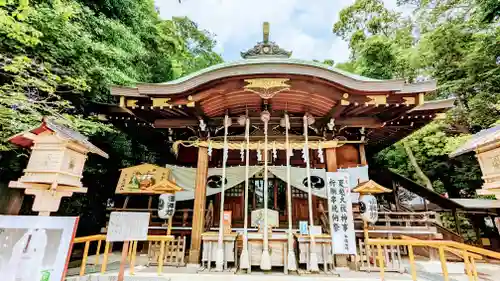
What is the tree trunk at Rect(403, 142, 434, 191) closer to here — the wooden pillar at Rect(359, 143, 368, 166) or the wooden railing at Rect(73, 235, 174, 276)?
the wooden pillar at Rect(359, 143, 368, 166)

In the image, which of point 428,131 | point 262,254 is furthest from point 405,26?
point 262,254

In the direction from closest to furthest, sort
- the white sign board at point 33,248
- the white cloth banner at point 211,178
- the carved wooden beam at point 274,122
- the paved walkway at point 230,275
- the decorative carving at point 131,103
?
the white sign board at point 33,248
the paved walkway at point 230,275
the decorative carving at point 131,103
the carved wooden beam at point 274,122
the white cloth banner at point 211,178

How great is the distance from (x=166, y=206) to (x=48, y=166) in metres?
3.63

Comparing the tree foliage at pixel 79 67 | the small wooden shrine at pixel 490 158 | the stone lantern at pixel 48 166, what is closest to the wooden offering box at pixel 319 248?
the small wooden shrine at pixel 490 158

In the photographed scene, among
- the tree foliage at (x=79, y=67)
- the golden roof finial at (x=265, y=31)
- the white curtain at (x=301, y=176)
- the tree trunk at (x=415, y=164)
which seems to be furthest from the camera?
the tree trunk at (x=415, y=164)

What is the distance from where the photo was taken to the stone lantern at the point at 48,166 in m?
2.99

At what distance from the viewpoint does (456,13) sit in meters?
11.3

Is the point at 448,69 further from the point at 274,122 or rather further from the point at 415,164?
the point at 274,122

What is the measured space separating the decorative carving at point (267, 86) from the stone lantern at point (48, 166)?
343 centimetres

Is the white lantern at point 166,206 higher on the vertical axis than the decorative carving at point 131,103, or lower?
lower

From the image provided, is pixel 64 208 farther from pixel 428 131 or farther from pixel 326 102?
pixel 428 131

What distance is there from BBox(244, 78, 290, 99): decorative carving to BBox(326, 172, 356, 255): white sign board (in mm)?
2275

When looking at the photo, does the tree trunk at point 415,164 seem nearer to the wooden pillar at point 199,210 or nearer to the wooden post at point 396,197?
the wooden post at point 396,197

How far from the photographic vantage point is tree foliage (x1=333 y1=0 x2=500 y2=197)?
30.7ft
